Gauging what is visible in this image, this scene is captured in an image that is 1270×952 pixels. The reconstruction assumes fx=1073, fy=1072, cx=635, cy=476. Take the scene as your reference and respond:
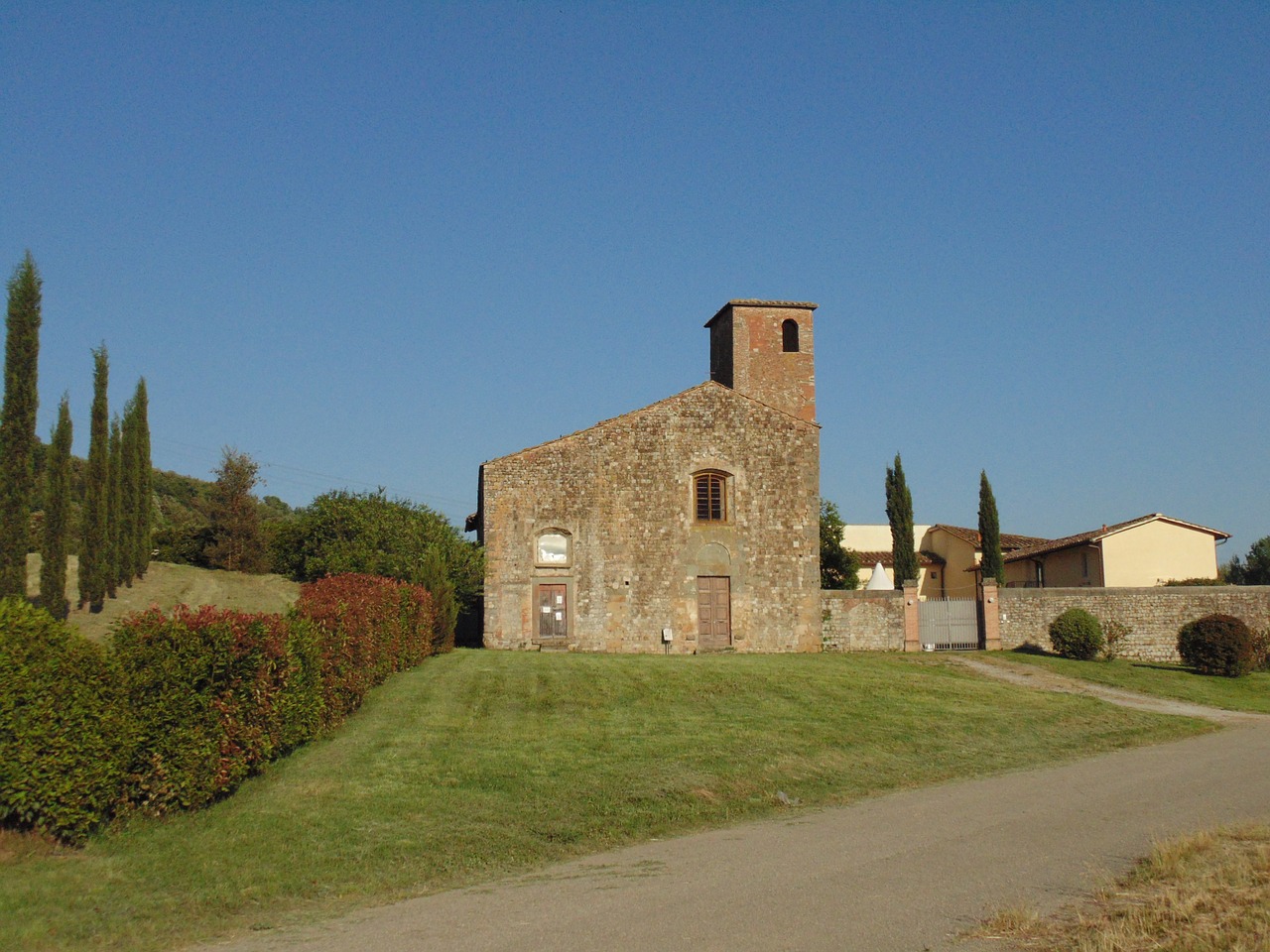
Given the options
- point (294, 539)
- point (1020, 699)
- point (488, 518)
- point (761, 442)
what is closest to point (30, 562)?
point (294, 539)

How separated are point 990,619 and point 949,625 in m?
1.27

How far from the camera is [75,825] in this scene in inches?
378

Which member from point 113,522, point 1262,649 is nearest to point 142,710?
point 113,522

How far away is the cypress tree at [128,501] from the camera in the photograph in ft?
111

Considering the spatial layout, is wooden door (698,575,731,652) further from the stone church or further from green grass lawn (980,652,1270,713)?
green grass lawn (980,652,1270,713)

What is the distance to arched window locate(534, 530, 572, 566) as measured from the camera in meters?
31.6

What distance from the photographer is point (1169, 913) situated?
7.45m

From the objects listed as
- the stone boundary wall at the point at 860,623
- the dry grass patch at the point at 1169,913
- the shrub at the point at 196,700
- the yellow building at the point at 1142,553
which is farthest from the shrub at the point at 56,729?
the yellow building at the point at 1142,553

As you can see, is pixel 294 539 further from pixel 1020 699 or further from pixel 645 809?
pixel 645 809

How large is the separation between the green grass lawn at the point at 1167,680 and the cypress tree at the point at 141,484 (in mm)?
27276

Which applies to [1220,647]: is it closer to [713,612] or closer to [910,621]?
[910,621]

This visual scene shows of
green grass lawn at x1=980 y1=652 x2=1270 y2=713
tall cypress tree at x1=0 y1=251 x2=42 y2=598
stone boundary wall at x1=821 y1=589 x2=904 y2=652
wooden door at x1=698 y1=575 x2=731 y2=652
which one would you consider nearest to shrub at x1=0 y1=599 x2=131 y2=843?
tall cypress tree at x1=0 y1=251 x2=42 y2=598

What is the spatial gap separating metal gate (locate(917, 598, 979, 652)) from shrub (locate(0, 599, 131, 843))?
2692 cm

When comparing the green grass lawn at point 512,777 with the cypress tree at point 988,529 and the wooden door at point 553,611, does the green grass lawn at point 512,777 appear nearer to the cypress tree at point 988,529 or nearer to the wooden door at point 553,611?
the wooden door at point 553,611
